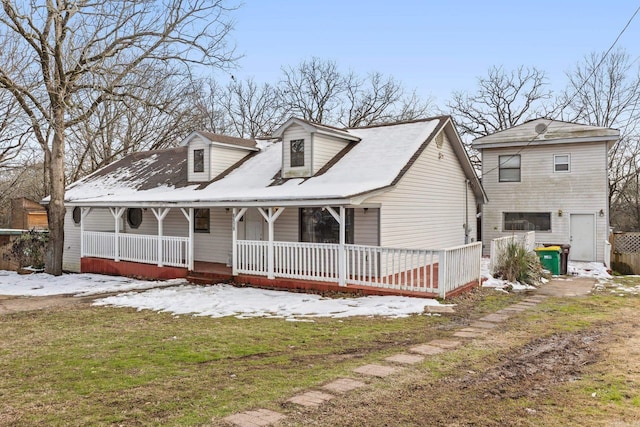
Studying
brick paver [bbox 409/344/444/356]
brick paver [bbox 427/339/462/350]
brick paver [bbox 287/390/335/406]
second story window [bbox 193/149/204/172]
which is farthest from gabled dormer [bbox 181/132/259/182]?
brick paver [bbox 287/390/335/406]

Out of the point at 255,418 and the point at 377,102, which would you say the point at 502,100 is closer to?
the point at 377,102

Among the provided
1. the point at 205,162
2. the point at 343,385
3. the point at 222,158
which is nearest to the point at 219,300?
the point at 343,385

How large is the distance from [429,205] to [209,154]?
7.94 m

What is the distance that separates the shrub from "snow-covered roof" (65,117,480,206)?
2016mm

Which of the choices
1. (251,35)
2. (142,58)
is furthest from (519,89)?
(142,58)

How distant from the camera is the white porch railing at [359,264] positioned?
10.9 m

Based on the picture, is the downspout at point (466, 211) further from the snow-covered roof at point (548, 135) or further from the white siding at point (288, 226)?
the white siding at point (288, 226)

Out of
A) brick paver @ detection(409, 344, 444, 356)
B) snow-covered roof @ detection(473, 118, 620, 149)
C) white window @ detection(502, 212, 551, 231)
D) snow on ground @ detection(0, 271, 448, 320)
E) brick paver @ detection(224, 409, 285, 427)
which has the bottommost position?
snow on ground @ detection(0, 271, 448, 320)

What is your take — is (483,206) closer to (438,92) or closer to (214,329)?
(214,329)

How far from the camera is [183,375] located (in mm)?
5754

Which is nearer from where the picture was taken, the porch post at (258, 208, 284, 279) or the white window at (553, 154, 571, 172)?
the porch post at (258, 208, 284, 279)

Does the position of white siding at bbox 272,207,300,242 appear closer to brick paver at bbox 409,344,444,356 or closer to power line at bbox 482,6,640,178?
brick paver at bbox 409,344,444,356

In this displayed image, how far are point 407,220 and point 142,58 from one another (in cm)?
1034

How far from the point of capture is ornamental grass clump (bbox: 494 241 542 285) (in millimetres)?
13750
